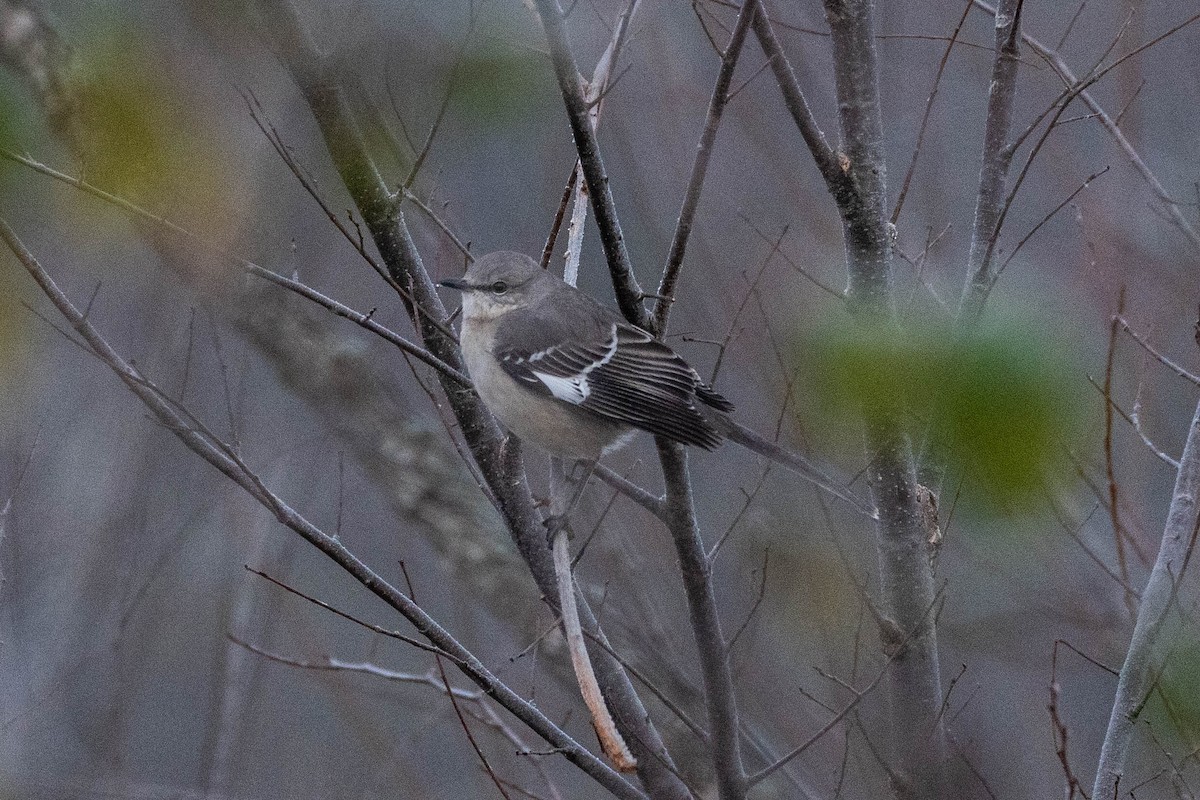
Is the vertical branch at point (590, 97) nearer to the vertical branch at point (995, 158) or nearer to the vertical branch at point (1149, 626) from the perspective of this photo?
the vertical branch at point (995, 158)

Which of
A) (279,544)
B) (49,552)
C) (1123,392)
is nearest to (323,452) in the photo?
(279,544)

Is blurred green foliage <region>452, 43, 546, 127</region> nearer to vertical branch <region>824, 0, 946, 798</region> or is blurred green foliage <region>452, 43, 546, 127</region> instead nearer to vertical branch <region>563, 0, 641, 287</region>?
vertical branch <region>563, 0, 641, 287</region>

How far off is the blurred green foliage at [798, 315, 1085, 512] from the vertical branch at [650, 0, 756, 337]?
3.76 feet

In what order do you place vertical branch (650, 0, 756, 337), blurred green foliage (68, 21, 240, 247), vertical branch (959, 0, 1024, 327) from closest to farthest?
blurred green foliage (68, 21, 240, 247)
vertical branch (650, 0, 756, 337)
vertical branch (959, 0, 1024, 327)

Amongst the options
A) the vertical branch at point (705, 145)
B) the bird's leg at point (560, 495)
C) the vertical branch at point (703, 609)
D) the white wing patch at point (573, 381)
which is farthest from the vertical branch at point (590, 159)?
the bird's leg at point (560, 495)

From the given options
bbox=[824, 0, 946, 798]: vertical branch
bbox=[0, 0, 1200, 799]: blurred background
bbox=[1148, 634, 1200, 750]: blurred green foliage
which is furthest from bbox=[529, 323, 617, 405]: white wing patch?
bbox=[1148, 634, 1200, 750]: blurred green foliage

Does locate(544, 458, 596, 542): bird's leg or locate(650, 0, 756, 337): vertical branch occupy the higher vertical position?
locate(650, 0, 756, 337): vertical branch

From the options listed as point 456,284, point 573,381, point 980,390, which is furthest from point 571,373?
point 980,390

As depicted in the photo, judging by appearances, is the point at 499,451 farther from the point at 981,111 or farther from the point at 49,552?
the point at 981,111

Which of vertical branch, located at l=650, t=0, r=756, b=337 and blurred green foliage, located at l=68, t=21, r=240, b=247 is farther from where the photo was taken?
vertical branch, located at l=650, t=0, r=756, b=337

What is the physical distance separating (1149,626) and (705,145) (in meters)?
1.95

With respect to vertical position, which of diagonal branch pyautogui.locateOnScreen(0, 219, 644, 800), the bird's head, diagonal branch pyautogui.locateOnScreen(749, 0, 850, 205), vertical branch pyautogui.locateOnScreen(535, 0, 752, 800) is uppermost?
diagonal branch pyautogui.locateOnScreen(749, 0, 850, 205)

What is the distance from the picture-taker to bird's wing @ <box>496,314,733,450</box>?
4461 mm

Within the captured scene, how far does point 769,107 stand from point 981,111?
2615mm
